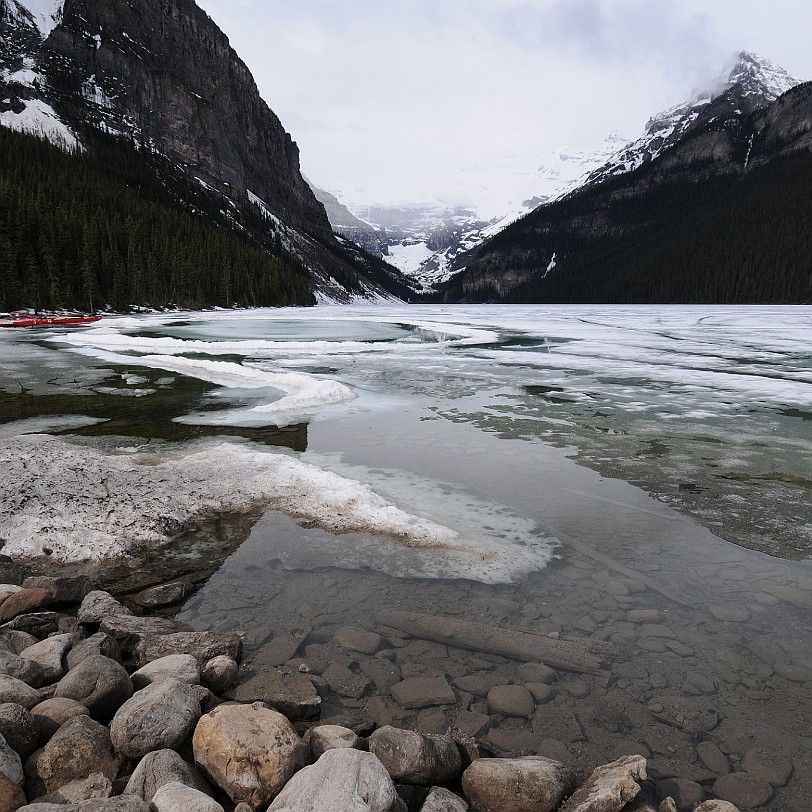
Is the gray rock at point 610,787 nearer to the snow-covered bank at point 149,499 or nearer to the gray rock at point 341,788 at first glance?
the gray rock at point 341,788

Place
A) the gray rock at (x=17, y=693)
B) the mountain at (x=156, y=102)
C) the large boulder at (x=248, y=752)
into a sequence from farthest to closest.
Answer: the mountain at (x=156, y=102)
the gray rock at (x=17, y=693)
the large boulder at (x=248, y=752)

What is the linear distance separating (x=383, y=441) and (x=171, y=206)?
130596 mm

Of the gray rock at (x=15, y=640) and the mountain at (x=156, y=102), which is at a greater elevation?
the mountain at (x=156, y=102)

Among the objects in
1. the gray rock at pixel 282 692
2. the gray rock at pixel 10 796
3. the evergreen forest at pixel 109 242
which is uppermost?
the evergreen forest at pixel 109 242

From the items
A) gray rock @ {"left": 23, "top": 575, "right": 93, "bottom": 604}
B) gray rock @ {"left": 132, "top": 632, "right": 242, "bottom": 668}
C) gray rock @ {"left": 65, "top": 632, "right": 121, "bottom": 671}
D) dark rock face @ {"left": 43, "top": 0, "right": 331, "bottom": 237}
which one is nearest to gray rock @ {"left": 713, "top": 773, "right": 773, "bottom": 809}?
gray rock @ {"left": 132, "top": 632, "right": 242, "bottom": 668}

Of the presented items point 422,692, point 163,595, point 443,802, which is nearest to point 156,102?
point 163,595

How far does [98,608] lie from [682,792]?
381 cm

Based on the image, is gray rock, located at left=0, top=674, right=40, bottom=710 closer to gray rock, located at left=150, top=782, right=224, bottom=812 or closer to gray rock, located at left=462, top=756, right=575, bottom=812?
gray rock, located at left=150, top=782, right=224, bottom=812

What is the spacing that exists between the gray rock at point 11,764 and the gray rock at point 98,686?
461mm

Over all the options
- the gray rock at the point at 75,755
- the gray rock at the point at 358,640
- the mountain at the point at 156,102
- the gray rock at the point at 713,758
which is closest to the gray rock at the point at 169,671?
the gray rock at the point at 75,755

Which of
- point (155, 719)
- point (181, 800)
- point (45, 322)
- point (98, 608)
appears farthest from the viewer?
point (45, 322)

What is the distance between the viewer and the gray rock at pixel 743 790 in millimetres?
2471

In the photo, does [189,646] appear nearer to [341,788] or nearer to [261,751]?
[261,751]

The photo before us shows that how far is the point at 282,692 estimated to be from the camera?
10.1ft
